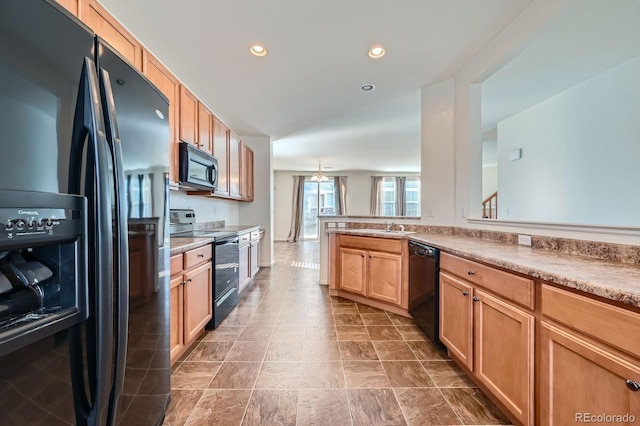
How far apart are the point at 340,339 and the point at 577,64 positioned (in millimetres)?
3572

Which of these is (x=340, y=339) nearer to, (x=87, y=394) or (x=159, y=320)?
(x=159, y=320)

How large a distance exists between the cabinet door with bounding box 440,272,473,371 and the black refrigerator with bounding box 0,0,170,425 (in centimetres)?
178

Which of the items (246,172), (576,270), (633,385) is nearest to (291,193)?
(246,172)

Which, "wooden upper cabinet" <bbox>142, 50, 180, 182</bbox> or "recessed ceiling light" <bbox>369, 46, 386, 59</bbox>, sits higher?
"recessed ceiling light" <bbox>369, 46, 386, 59</bbox>

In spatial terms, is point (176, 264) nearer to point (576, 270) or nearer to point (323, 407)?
point (323, 407)

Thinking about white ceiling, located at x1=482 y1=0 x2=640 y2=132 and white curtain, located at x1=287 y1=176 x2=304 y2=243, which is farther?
white curtain, located at x1=287 y1=176 x2=304 y2=243

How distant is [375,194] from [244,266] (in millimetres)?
6935

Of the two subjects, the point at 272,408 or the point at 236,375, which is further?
the point at 236,375

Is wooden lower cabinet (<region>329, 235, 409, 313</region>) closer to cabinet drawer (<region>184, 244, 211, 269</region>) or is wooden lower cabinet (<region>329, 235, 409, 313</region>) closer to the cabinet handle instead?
cabinet drawer (<region>184, 244, 211, 269</region>)

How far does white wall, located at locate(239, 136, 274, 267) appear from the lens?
507cm

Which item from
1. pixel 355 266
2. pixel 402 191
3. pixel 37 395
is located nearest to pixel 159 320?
pixel 37 395

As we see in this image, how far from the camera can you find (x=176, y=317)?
1.80 meters

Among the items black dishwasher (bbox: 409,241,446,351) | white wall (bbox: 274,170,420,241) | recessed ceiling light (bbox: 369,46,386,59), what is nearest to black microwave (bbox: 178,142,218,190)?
recessed ceiling light (bbox: 369,46,386,59)

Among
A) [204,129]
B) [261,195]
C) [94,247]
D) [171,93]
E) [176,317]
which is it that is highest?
[171,93]
